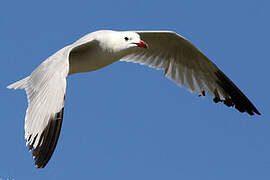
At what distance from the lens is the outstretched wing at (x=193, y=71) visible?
398 inches

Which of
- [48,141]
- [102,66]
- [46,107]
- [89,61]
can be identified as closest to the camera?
[48,141]

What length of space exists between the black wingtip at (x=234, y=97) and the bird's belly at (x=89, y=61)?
2.34 m

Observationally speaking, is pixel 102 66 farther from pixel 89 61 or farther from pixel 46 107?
pixel 46 107

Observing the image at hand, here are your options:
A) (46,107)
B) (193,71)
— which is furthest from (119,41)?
(193,71)

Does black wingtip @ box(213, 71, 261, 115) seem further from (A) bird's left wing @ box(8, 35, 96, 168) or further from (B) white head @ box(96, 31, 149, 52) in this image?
(A) bird's left wing @ box(8, 35, 96, 168)

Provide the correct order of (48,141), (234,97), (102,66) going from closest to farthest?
(48,141) → (102,66) → (234,97)

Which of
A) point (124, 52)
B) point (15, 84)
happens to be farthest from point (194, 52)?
point (15, 84)

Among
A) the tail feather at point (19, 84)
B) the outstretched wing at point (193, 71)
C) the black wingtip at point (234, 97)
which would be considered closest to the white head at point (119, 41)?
the tail feather at point (19, 84)

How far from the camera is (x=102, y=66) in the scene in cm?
884

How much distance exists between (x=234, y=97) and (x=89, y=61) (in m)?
2.91

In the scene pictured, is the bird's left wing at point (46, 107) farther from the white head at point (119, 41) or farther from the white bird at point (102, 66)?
the white head at point (119, 41)

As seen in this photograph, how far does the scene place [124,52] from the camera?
8.65 metres

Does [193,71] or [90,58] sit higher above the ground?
[193,71]

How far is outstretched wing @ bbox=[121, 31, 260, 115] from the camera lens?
10.1 m
